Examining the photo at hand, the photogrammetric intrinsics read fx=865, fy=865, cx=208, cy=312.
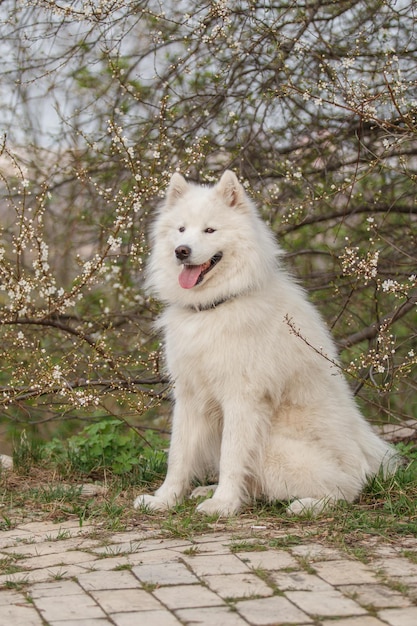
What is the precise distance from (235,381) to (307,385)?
0.45 m

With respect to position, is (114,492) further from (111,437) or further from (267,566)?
(267,566)

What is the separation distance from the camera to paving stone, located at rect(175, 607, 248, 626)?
297cm

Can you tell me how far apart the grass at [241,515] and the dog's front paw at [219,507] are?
5 cm

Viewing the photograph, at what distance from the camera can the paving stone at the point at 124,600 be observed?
3.11 metres

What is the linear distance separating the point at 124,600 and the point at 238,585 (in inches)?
17.8

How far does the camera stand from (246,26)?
253 inches

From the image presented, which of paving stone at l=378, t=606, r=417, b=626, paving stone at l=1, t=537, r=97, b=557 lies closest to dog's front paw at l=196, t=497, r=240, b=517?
paving stone at l=1, t=537, r=97, b=557

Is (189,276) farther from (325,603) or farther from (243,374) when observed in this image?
Result: (325,603)

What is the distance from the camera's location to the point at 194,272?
4801 millimetres

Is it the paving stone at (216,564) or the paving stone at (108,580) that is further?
the paving stone at (216,564)

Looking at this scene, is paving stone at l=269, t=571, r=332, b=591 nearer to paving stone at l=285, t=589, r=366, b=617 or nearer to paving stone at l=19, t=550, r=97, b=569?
paving stone at l=285, t=589, r=366, b=617

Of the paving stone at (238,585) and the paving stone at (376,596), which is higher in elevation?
the paving stone at (238,585)

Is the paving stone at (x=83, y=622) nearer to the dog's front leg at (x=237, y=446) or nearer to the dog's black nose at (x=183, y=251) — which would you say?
the dog's front leg at (x=237, y=446)

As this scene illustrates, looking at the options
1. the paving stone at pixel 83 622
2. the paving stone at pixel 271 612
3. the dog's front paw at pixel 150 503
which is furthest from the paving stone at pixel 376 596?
the dog's front paw at pixel 150 503
